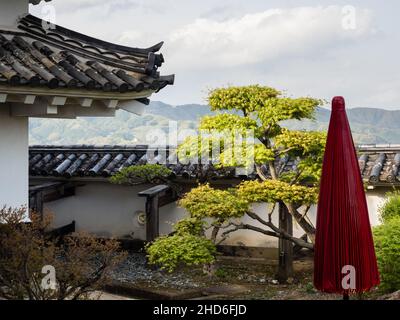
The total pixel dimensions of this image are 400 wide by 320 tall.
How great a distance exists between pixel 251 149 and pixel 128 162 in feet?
12.7

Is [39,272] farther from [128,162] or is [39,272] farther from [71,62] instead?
[128,162]

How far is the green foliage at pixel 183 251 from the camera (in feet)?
30.4

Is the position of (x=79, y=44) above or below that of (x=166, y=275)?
above

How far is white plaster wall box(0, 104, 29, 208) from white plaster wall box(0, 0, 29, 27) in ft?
4.51

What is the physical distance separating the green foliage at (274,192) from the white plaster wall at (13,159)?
3.45 m

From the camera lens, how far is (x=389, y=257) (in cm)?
816

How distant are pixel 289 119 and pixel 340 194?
434 cm

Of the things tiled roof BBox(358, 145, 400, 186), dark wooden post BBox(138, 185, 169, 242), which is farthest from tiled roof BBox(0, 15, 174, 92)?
tiled roof BBox(358, 145, 400, 186)

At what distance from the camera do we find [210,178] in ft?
40.7

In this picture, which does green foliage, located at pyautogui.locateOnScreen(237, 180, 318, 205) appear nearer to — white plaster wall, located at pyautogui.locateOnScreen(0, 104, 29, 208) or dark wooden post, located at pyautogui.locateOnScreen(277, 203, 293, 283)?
dark wooden post, located at pyautogui.locateOnScreen(277, 203, 293, 283)

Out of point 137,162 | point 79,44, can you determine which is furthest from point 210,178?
point 79,44

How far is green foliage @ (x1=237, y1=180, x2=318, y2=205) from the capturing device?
959 centimetres

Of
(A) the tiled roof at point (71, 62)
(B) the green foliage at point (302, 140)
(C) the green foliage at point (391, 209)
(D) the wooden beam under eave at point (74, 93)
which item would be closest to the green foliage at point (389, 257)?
(C) the green foliage at point (391, 209)

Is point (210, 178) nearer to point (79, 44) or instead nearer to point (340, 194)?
point (79, 44)
